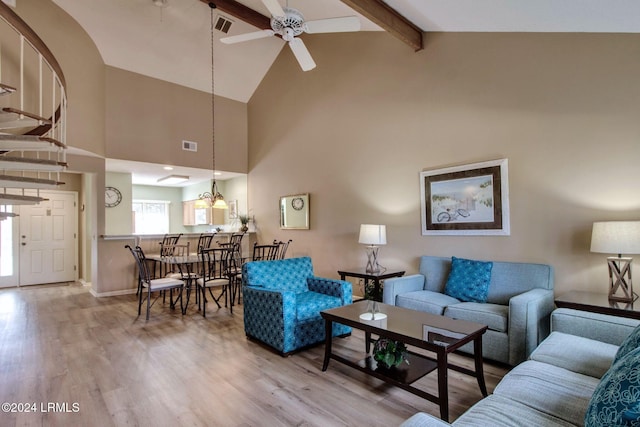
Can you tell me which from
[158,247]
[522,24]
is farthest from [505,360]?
[158,247]

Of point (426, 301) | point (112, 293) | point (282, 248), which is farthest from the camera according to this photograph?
point (282, 248)

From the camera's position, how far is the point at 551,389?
167cm

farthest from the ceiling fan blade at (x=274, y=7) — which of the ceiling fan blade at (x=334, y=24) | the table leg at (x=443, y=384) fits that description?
the table leg at (x=443, y=384)

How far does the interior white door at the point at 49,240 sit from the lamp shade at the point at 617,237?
8706 mm

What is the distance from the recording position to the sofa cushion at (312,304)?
3270 mm

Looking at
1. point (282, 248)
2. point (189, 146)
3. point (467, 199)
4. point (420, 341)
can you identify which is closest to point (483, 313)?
point (420, 341)

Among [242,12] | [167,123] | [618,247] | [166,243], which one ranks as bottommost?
[166,243]

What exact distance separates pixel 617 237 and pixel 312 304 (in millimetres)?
2619

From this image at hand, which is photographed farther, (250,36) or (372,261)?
(372,261)

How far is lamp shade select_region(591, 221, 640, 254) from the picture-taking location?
2.56 m

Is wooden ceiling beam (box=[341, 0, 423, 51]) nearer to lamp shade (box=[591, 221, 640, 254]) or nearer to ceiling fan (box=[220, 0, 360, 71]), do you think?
ceiling fan (box=[220, 0, 360, 71])

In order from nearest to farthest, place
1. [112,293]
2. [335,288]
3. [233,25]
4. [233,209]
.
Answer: [335,288] < [233,25] < [112,293] < [233,209]

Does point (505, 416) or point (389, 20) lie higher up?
point (389, 20)

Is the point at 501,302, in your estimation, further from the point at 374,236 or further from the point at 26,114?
the point at 26,114
